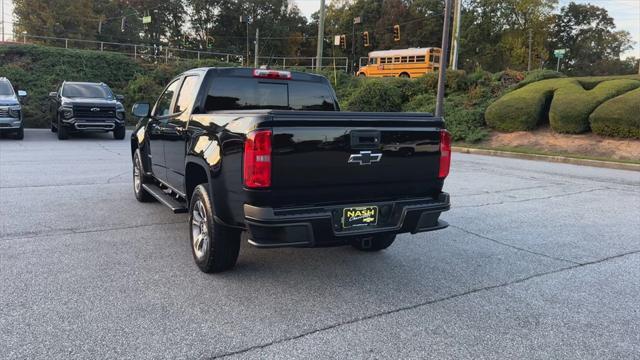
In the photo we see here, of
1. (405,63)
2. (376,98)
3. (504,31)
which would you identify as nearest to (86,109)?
(376,98)

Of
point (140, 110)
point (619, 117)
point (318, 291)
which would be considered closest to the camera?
point (318, 291)

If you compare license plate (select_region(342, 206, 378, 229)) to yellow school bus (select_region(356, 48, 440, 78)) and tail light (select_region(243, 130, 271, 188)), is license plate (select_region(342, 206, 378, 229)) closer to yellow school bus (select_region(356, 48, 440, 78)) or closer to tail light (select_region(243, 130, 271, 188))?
tail light (select_region(243, 130, 271, 188))

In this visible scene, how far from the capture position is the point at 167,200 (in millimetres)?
5570

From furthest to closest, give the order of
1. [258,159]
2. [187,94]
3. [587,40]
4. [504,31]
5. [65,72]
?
[587,40] < [504,31] < [65,72] < [187,94] < [258,159]

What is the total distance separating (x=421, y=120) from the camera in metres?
4.26

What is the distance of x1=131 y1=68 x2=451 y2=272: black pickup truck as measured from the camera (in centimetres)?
358

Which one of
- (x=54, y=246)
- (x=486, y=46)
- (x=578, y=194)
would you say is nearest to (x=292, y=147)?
(x=54, y=246)

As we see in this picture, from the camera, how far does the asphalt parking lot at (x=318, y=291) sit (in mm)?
3176

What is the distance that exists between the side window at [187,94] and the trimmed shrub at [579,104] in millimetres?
16119

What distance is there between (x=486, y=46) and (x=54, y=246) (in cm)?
5850

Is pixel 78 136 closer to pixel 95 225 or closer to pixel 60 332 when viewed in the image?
pixel 95 225

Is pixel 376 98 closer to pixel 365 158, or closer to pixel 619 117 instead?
pixel 619 117

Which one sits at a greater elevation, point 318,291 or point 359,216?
point 359,216

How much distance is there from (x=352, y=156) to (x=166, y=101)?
10.8 feet
